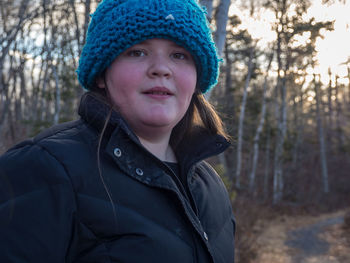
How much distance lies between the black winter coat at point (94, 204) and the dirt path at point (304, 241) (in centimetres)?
782

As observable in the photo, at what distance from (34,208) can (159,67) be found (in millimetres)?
712

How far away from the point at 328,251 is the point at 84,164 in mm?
10383

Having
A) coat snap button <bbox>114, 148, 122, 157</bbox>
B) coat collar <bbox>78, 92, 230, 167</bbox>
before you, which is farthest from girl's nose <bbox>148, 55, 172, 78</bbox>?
coat snap button <bbox>114, 148, 122, 157</bbox>

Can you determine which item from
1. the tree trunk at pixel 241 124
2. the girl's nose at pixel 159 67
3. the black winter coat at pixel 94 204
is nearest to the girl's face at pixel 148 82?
the girl's nose at pixel 159 67

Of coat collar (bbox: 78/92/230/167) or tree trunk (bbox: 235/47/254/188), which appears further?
tree trunk (bbox: 235/47/254/188)

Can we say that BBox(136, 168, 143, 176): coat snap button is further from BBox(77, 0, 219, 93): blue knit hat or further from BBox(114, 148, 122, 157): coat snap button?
BBox(77, 0, 219, 93): blue knit hat

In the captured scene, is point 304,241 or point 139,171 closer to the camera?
point 139,171

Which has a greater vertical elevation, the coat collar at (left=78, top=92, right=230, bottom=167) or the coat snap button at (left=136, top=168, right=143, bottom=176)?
the coat collar at (left=78, top=92, right=230, bottom=167)

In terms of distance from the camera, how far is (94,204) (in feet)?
3.84

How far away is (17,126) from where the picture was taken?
8.34 meters

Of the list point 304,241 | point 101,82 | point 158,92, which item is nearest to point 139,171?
point 158,92

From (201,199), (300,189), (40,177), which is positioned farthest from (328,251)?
(40,177)

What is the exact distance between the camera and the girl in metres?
1.10

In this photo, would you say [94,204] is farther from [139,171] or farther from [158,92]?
[158,92]
